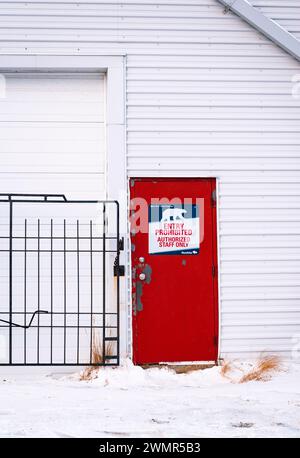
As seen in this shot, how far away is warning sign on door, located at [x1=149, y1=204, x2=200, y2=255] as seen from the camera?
841 cm

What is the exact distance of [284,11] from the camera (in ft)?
28.8

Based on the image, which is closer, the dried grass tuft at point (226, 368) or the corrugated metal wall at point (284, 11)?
the dried grass tuft at point (226, 368)

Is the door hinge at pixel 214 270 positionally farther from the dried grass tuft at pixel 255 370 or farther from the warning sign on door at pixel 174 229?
the dried grass tuft at pixel 255 370

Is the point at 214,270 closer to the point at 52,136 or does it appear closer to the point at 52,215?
the point at 52,215

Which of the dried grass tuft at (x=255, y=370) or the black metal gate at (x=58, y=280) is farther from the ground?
the black metal gate at (x=58, y=280)

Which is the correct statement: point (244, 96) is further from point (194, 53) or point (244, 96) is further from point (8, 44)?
point (8, 44)

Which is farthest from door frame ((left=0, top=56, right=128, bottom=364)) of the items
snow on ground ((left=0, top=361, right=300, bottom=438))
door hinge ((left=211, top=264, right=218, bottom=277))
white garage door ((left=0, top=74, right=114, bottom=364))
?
snow on ground ((left=0, top=361, right=300, bottom=438))

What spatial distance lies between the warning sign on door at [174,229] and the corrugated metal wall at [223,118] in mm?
371

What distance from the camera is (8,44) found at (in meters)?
8.42

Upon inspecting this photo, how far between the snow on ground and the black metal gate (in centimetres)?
39

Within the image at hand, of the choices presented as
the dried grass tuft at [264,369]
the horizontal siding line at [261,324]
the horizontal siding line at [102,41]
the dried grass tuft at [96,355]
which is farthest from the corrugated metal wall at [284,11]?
the dried grass tuft at [96,355]

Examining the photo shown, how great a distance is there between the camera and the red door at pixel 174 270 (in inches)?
326

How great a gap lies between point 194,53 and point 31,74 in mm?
2181
